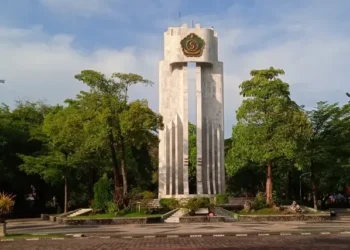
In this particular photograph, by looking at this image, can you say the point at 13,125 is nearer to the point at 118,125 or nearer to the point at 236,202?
the point at 118,125

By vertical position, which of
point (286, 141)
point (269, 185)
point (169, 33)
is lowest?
point (269, 185)

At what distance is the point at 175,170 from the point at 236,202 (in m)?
7.35

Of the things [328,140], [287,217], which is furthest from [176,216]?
[328,140]

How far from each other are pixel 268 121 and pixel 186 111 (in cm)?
1517

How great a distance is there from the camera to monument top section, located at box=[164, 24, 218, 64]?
172ft

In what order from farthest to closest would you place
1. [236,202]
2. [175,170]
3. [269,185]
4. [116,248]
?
[175,170], [236,202], [269,185], [116,248]

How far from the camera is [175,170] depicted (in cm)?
5209

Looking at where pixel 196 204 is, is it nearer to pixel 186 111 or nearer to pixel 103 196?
pixel 103 196

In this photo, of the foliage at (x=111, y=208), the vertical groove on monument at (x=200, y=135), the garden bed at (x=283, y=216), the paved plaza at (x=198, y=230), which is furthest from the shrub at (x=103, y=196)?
the vertical groove on monument at (x=200, y=135)

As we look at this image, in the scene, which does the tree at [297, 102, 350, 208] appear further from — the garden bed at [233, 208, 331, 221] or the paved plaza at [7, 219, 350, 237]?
the paved plaza at [7, 219, 350, 237]

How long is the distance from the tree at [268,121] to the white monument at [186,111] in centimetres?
1337

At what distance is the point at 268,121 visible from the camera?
38.4 meters

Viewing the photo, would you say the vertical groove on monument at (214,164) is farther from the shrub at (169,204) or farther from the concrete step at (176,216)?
the concrete step at (176,216)

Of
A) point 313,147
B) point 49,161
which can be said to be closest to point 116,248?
point 49,161
